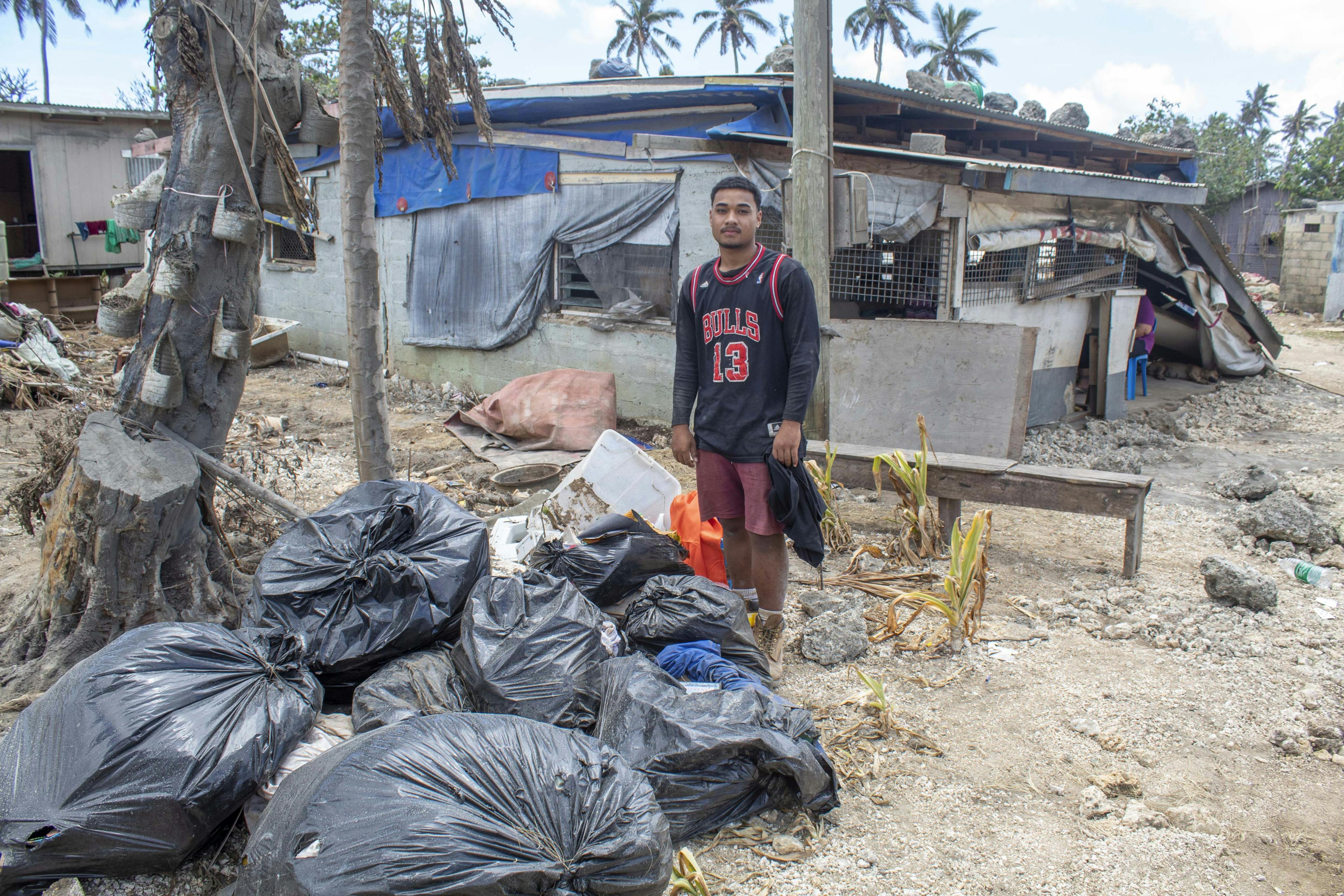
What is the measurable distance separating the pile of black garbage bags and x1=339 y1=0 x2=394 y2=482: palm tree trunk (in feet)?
2.30

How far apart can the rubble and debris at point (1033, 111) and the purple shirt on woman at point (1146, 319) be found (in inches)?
193

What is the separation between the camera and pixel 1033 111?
1359 centimetres

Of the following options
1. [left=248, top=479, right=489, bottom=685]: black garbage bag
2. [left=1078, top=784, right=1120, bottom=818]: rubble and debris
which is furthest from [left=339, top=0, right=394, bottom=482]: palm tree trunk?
[left=1078, top=784, right=1120, bottom=818]: rubble and debris

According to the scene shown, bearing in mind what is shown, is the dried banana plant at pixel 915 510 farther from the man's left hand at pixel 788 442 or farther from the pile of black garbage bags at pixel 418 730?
the pile of black garbage bags at pixel 418 730

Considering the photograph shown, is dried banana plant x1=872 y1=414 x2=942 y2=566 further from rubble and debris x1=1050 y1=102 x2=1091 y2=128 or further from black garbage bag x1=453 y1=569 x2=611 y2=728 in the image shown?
rubble and debris x1=1050 y1=102 x2=1091 y2=128

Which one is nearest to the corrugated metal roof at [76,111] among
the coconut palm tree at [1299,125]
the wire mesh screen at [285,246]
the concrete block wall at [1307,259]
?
the wire mesh screen at [285,246]

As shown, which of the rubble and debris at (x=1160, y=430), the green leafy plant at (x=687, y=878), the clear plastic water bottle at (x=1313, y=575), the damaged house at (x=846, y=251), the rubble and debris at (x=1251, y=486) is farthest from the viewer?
the rubble and debris at (x=1160, y=430)

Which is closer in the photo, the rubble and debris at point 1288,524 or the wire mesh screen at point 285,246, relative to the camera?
the rubble and debris at point 1288,524

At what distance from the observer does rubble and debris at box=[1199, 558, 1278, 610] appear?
376cm

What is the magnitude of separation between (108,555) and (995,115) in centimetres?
854

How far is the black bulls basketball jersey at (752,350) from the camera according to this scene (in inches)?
118

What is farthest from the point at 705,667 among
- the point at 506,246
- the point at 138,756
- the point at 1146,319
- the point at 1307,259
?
the point at 1307,259

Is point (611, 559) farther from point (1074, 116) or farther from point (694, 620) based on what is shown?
point (1074, 116)

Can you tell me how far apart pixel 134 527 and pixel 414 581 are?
3.55ft
